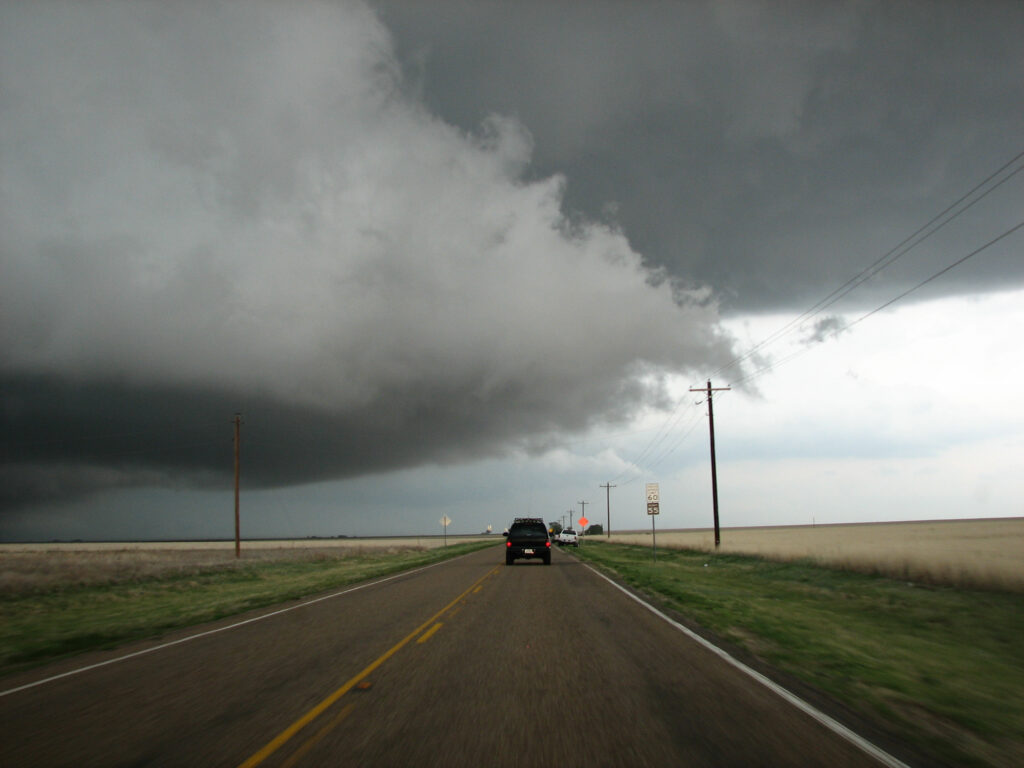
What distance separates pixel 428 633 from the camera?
11.3 m

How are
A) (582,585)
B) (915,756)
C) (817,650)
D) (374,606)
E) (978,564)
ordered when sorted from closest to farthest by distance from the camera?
1. (915,756)
2. (817,650)
3. (374,606)
4. (978,564)
5. (582,585)

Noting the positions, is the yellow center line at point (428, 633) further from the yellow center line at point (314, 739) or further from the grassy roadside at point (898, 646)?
the grassy roadside at point (898, 646)

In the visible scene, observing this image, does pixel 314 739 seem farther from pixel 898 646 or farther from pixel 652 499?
pixel 652 499

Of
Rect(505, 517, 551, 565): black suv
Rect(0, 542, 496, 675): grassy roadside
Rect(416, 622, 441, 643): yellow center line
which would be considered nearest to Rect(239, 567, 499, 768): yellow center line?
Rect(416, 622, 441, 643): yellow center line

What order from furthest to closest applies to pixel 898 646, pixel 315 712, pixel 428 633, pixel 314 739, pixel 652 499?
pixel 652 499, pixel 428 633, pixel 898 646, pixel 315 712, pixel 314 739

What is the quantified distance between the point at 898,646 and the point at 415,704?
836cm

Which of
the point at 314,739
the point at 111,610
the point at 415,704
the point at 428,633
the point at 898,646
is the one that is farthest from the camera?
the point at 111,610

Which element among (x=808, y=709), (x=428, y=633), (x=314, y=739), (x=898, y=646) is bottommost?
(x=898, y=646)

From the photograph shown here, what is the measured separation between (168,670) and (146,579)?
22.5 metres

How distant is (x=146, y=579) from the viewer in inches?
1108

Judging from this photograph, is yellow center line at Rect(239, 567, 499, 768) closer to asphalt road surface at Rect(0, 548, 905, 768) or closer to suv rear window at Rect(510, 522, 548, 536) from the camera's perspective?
asphalt road surface at Rect(0, 548, 905, 768)

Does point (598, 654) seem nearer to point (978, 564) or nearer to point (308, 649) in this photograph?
point (308, 649)

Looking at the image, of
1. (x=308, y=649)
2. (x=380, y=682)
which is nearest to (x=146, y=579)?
(x=308, y=649)

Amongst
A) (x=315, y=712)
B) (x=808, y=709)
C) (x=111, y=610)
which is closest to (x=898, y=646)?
(x=808, y=709)
